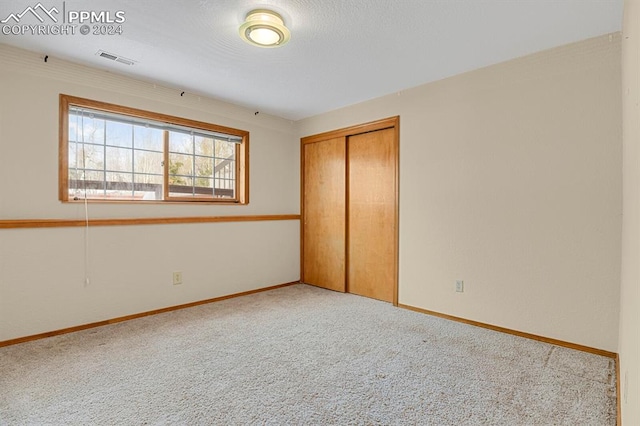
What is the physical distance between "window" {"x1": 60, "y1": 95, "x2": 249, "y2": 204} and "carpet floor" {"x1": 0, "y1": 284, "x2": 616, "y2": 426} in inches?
50.6

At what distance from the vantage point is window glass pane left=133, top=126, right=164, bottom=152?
3250mm

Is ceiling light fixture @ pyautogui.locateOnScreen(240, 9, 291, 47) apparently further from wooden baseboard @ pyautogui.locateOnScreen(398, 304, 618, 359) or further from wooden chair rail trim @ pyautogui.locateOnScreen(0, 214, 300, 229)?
wooden baseboard @ pyautogui.locateOnScreen(398, 304, 618, 359)

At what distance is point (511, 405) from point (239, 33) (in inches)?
110

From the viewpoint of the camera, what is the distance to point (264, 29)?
82.9 inches

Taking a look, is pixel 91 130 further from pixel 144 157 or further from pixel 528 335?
pixel 528 335

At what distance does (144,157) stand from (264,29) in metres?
1.96

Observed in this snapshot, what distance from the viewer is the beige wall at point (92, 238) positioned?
8.21 ft

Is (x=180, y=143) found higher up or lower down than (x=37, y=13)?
lower down

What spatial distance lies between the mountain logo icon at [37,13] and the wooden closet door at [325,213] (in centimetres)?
→ 284

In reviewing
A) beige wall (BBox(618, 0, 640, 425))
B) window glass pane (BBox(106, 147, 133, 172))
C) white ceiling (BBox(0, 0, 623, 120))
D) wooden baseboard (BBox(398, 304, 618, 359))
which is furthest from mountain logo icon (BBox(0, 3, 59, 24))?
wooden baseboard (BBox(398, 304, 618, 359))

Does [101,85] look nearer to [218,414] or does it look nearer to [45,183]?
[45,183]

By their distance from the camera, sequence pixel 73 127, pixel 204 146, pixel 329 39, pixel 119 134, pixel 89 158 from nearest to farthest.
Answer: pixel 329 39 < pixel 73 127 < pixel 89 158 < pixel 119 134 < pixel 204 146

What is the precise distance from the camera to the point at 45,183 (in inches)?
104

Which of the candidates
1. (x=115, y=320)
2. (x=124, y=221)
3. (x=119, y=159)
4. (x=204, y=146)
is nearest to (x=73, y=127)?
(x=119, y=159)
